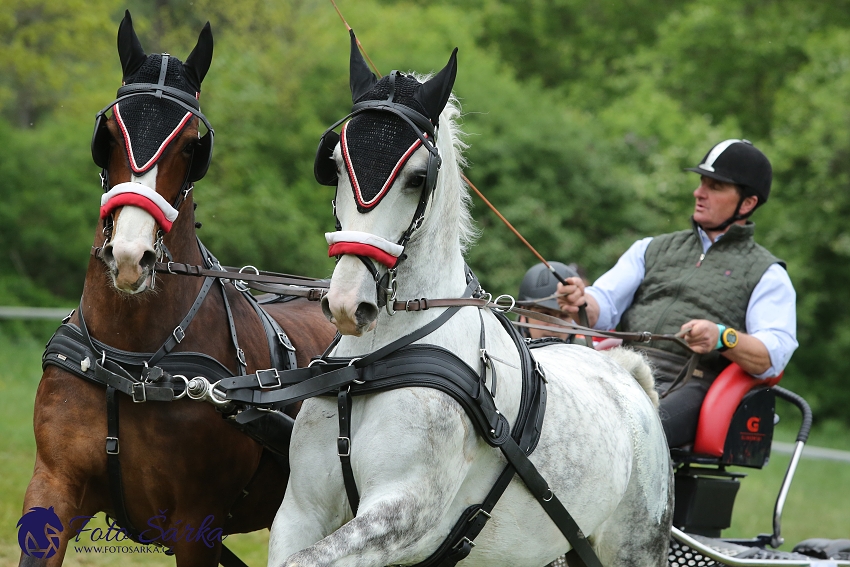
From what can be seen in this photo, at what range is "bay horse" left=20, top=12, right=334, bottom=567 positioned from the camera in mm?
3021

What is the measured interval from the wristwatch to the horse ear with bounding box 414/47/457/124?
197 cm

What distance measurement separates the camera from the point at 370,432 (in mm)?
2715

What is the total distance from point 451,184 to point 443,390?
0.64 metres

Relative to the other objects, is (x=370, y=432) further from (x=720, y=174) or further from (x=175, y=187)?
(x=720, y=174)

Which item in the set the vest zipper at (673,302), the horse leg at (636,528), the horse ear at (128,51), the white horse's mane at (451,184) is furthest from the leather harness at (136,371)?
the vest zipper at (673,302)

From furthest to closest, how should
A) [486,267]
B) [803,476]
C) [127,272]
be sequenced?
[486,267] < [803,476] < [127,272]

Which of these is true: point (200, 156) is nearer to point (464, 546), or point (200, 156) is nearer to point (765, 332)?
point (464, 546)

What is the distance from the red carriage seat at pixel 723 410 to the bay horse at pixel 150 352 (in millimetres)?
2086

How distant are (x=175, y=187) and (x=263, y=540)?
3.88 m

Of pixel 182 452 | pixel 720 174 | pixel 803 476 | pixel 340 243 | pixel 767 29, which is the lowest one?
pixel 803 476

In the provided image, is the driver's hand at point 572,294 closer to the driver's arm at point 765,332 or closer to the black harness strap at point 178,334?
the driver's arm at point 765,332

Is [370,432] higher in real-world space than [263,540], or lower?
higher

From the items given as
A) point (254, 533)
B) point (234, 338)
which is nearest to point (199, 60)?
point (234, 338)

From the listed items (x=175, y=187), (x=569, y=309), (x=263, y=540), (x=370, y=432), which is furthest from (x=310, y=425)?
(x=263, y=540)
